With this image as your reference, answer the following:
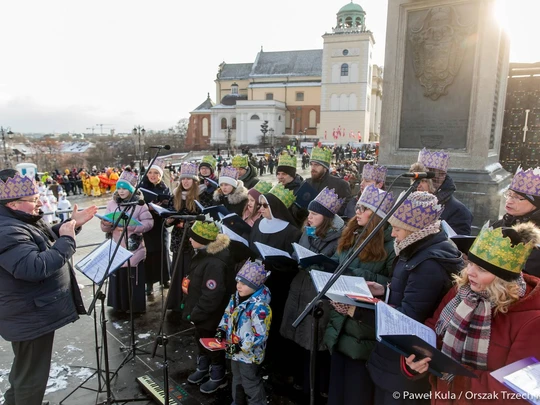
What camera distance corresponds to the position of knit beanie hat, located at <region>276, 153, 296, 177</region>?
19.3ft

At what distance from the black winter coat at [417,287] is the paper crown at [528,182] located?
121cm

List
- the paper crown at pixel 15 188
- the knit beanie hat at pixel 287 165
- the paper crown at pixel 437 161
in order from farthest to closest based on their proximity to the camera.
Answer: the knit beanie hat at pixel 287 165, the paper crown at pixel 437 161, the paper crown at pixel 15 188

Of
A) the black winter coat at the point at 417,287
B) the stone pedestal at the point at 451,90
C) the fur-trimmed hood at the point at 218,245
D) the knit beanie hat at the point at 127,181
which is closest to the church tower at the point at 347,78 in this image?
the stone pedestal at the point at 451,90

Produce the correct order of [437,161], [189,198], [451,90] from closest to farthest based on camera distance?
[437,161], [189,198], [451,90]

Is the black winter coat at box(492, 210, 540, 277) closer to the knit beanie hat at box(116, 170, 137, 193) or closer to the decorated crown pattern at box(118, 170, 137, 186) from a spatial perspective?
the knit beanie hat at box(116, 170, 137, 193)

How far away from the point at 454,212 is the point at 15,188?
4254mm

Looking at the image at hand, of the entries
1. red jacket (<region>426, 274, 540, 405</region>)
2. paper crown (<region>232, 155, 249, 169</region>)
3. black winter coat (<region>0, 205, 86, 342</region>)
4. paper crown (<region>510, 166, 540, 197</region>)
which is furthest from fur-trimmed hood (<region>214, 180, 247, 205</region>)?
red jacket (<region>426, 274, 540, 405</region>)

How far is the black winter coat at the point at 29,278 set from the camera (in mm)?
2873

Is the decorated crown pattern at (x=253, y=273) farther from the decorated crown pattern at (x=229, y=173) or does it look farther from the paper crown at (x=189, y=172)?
the paper crown at (x=189, y=172)

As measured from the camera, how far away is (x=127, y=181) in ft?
18.1

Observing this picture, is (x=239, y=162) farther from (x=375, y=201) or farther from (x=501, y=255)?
(x=501, y=255)

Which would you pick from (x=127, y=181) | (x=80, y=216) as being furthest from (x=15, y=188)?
(x=127, y=181)

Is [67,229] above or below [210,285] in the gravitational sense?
above

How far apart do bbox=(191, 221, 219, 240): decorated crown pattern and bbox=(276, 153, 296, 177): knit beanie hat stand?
2.26 metres
